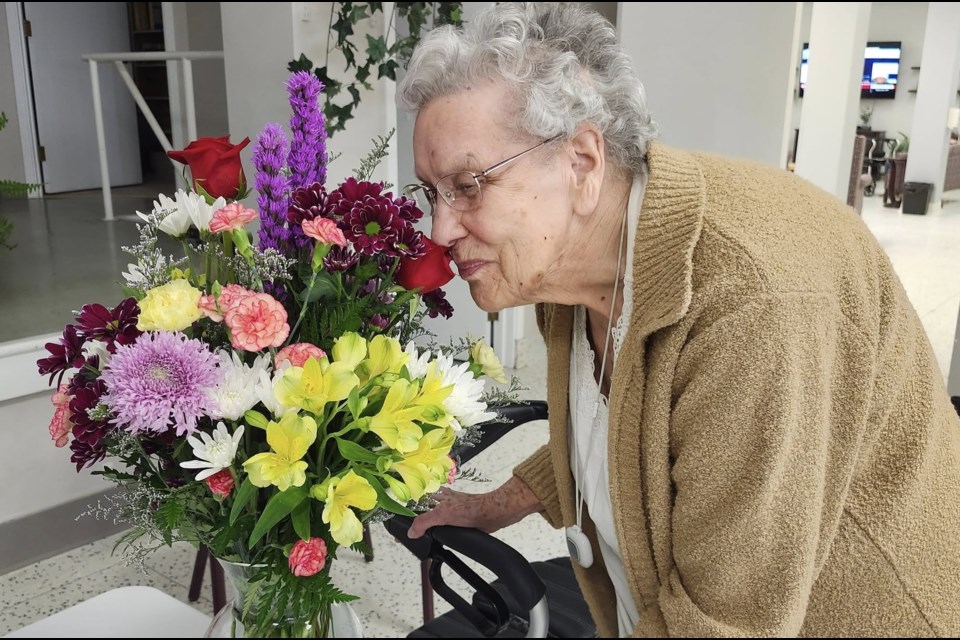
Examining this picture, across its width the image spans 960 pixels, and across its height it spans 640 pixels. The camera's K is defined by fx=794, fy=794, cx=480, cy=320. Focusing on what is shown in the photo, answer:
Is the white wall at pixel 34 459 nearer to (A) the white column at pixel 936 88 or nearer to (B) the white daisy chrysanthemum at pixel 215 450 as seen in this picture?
(B) the white daisy chrysanthemum at pixel 215 450

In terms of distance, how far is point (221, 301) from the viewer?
67 centimetres

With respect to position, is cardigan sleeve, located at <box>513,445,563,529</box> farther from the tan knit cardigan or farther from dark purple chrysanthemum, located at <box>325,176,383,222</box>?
dark purple chrysanthemum, located at <box>325,176,383,222</box>

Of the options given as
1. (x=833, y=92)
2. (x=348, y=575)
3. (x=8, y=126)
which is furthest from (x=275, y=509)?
(x=833, y=92)

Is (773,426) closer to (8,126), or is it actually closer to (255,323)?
(255,323)

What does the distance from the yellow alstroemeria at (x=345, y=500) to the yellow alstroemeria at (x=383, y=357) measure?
9cm

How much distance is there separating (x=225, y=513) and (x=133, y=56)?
2728 millimetres

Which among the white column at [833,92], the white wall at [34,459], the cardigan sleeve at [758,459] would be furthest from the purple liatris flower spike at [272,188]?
the white column at [833,92]

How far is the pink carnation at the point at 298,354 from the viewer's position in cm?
67

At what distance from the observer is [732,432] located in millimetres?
823

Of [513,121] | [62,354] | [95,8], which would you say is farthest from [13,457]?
[95,8]

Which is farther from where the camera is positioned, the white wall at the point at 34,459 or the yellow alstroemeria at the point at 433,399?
the white wall at the point at 34,459

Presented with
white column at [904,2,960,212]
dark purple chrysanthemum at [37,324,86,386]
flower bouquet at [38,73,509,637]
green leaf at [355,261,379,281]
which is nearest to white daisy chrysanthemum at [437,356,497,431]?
flower bouquet at [38,73,509,637]

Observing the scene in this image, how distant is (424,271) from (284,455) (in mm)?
223

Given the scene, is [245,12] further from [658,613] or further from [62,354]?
[658,613]
